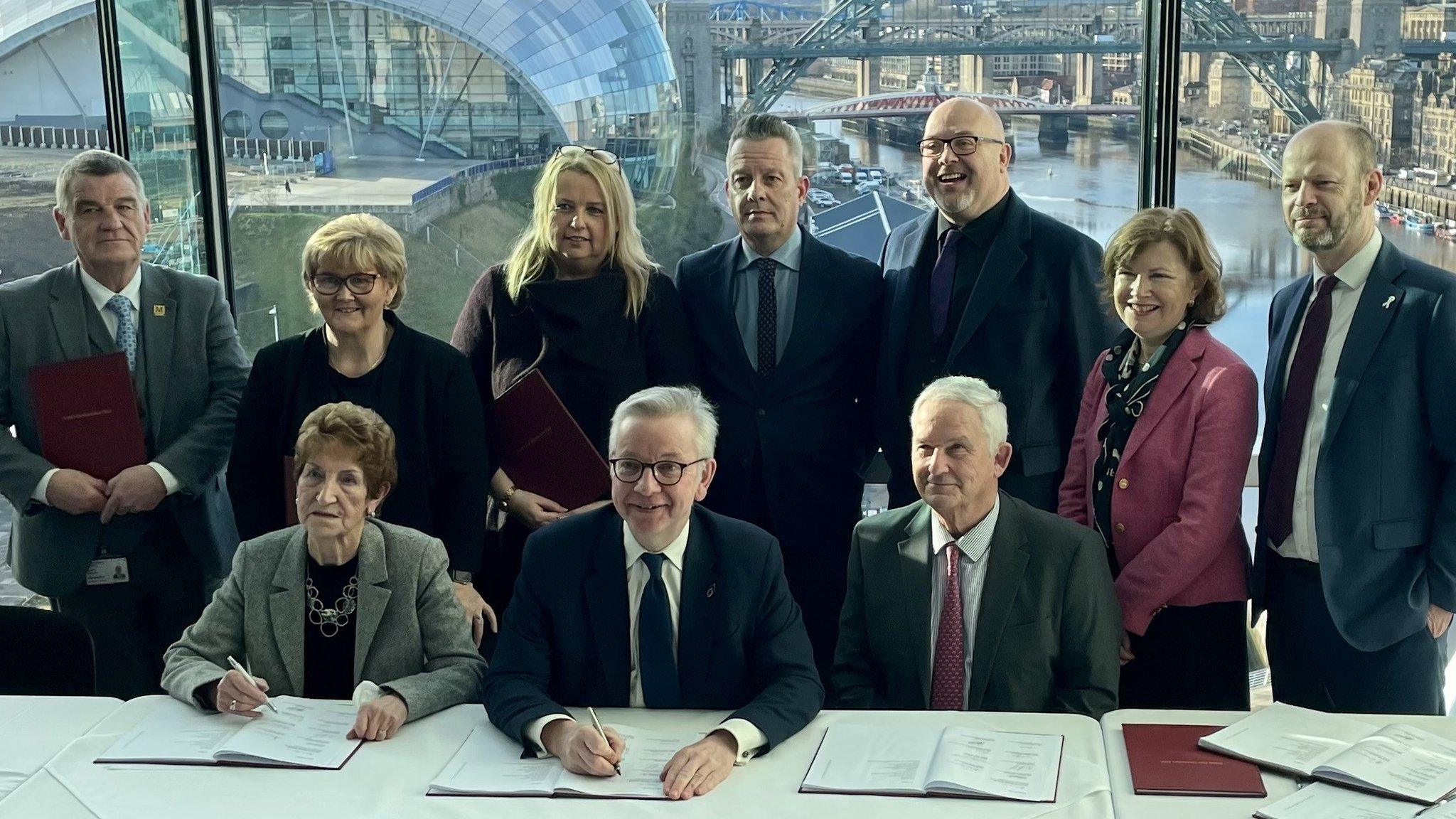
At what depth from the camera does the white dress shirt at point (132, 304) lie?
129 inches

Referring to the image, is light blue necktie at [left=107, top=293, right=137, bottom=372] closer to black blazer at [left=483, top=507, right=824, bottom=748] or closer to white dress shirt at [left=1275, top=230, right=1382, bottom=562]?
black blazer at [left=483, top=507, right=824, bottom=748]

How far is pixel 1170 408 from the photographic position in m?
2.74

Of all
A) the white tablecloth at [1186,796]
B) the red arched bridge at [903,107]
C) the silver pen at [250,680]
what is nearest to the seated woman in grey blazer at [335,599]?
the silver pen at [250,680]

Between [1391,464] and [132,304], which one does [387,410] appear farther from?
[1391,464]

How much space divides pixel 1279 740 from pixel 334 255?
214 centimetres

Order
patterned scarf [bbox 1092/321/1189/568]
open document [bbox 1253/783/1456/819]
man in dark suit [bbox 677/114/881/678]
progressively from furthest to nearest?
man in dark suit [bbox 677/114/881/678] < patterned scarf [bbox 1092/321/1189/568] < open document [bbox 1253/783/1456/819]

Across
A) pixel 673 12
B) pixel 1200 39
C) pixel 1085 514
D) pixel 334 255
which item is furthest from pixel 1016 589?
pixel 673 12

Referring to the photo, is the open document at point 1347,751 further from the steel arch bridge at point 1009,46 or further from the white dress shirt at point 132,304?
the steel arch bridge at point 1009,46

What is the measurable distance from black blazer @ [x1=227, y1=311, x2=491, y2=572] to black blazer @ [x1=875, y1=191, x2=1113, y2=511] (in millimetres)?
1038

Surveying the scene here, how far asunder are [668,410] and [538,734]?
0.61 metres

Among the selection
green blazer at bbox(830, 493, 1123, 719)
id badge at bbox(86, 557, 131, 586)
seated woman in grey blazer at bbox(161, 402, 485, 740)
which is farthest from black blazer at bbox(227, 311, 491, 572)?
green blazer at bbox(830, 493, 1123, 719)

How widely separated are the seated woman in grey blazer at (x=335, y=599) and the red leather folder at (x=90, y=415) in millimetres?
878

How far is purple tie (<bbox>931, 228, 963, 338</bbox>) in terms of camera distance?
315 cm

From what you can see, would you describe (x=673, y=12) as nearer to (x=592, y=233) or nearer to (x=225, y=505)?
(x=592, y=233)
